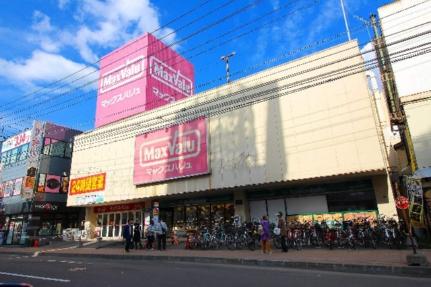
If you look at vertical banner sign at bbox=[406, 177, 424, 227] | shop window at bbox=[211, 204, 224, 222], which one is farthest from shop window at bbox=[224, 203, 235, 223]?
vertical banner sign at bbox=[406, 177, 424, 227]

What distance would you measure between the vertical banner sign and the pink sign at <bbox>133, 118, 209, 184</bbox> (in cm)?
1194

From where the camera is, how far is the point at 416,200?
17062 mm

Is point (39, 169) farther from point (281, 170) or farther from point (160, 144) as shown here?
point (281, 170)

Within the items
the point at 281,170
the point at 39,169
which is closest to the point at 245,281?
the point at 281,170

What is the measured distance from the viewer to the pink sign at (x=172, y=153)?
24250mm

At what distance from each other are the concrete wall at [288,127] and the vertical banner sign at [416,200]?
1627 millimetres

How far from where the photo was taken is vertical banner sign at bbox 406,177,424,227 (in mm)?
16731

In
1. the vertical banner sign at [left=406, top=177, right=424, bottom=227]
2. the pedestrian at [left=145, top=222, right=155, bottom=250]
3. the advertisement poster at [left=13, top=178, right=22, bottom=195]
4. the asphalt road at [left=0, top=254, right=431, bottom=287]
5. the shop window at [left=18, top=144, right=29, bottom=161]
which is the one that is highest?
the shop window at [left=18, top=144, right=29, bottom=161]

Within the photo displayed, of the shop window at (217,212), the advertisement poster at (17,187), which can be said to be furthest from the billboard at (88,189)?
the shop window at (217,212)

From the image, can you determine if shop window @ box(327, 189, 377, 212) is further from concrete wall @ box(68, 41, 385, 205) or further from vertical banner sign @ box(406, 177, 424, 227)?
concrete wall @ box(68, 41, 385, 205)

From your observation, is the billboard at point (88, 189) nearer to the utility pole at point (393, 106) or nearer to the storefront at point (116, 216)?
the storefront at point (116, 216)

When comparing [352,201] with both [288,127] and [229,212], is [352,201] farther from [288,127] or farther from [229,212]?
[229,212]

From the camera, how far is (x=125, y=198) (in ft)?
91.5

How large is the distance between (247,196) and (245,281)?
50.8ft
